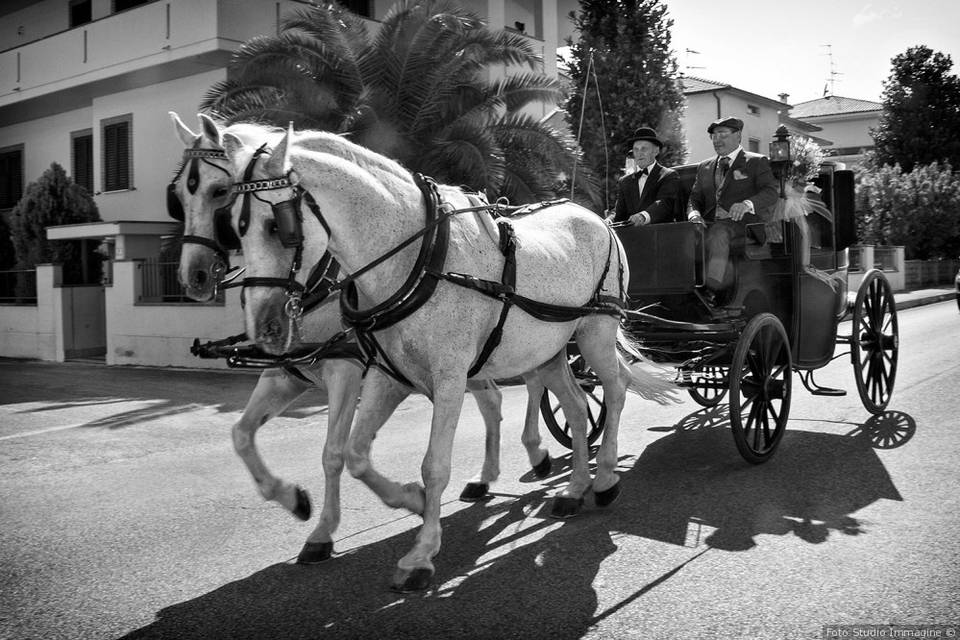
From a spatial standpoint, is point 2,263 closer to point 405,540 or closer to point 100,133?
point 100,133

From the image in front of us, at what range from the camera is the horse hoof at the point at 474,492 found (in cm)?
533

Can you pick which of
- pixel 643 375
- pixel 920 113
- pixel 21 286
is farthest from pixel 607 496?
pixel 920 113

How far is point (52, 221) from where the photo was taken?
16656 millimetres

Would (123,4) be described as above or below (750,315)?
above

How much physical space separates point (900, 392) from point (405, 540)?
6183 millimetres

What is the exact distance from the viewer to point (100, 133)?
59.7 ft

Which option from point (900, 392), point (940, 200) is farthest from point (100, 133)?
point (940, 200)

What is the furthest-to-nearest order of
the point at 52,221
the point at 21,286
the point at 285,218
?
the point at 21,286 → the point at 52,221 → the point at 285,218

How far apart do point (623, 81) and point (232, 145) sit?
13464mm

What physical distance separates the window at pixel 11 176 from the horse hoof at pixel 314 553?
2019cm

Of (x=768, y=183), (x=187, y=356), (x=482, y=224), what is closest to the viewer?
(x=482, y=224)

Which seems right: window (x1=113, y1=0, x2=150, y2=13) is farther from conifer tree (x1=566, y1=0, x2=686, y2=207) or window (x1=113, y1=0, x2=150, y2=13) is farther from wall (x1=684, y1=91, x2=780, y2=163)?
wall (x1=684, y1=91, x2=780, y2=163)

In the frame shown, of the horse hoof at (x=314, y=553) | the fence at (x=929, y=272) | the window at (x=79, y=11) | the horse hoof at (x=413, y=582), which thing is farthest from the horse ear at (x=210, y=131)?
the fence at (x=929, y=272)

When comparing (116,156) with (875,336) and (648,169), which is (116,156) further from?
(875,336)
